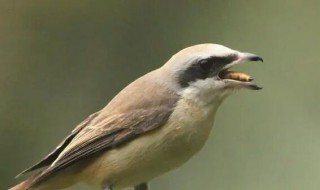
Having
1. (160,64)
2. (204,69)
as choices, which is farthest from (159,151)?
(160,64)

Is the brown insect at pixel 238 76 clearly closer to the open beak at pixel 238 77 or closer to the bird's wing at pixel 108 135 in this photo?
the open beak at pixel 238 77

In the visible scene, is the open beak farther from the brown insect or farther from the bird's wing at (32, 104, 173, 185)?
the bird's wing at (32, 104, 173, 185)

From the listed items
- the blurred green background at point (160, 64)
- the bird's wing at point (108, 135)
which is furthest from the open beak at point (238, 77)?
the blurred green background at point (160, 64)

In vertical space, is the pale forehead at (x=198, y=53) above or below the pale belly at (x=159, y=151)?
above

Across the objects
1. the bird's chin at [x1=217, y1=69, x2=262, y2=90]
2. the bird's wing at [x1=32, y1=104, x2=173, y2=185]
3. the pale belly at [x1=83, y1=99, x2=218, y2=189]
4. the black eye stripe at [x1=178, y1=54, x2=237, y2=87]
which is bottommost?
the pale belly at [x1=83, y1=99, x2=218, y2=189]

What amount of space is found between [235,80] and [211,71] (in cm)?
5

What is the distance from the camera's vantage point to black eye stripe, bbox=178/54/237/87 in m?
1.29

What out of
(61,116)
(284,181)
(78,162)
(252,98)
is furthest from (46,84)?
(78,162)

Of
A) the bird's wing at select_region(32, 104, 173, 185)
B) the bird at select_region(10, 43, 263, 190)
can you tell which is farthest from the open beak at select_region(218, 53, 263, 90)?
the bird's wing at select_region(32, 104, 173, 185)

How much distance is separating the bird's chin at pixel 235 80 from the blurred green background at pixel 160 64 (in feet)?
3.31

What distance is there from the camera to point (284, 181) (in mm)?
2287

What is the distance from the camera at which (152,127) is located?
133 cm

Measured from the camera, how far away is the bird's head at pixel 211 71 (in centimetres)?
A: 128

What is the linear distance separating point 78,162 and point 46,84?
1.15 meters
